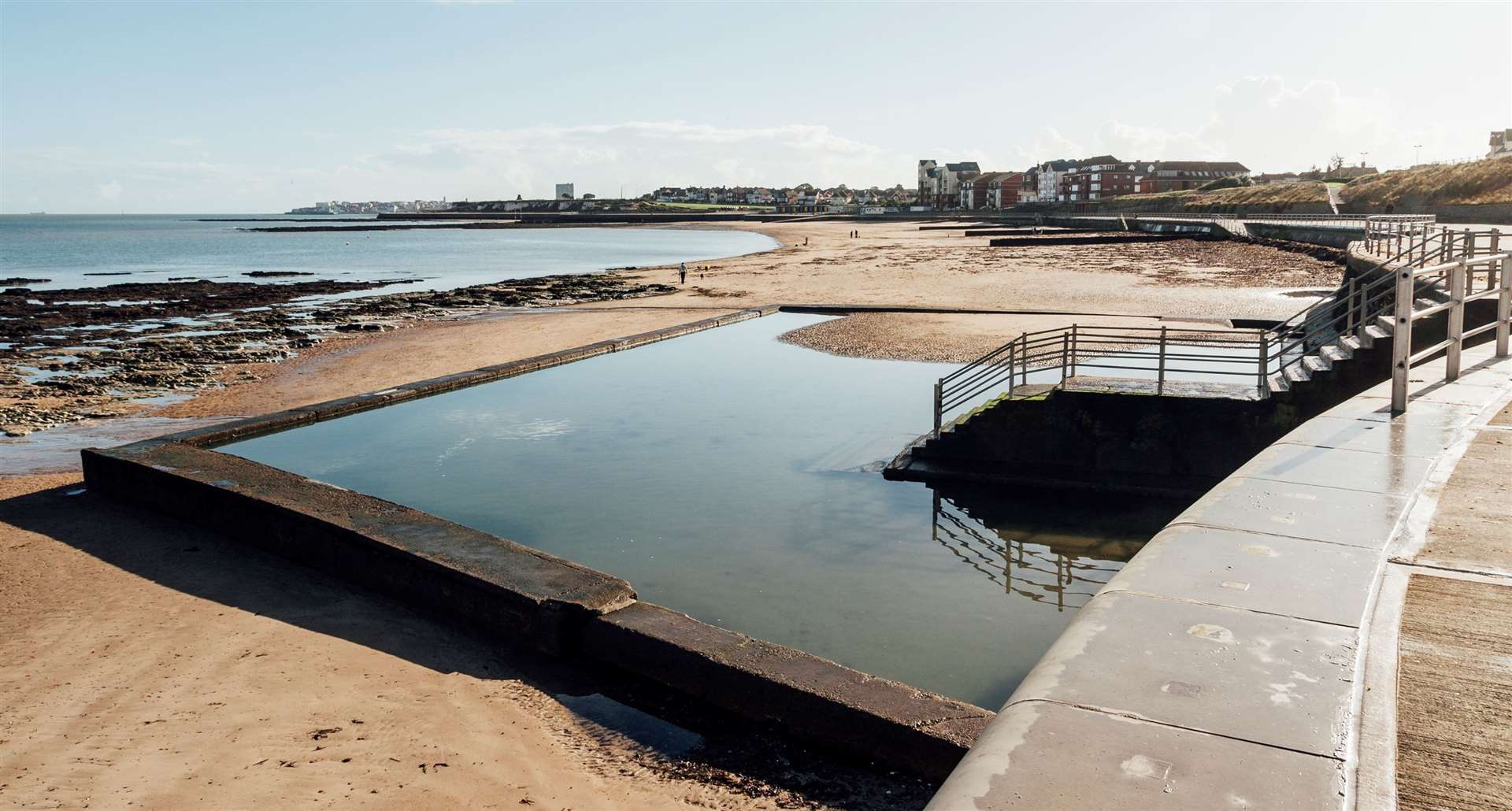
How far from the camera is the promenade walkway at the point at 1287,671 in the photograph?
293cm

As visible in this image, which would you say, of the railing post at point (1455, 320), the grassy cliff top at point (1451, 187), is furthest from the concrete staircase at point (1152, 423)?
the grassy cliff top at point (1451, 187)

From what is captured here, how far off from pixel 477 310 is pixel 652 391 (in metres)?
21.7

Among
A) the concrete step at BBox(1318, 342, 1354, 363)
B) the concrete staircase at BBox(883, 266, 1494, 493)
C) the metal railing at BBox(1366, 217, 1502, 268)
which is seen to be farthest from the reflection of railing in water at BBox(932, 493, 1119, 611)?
the metal railing at BBox(1366, 217, 1502, 268)

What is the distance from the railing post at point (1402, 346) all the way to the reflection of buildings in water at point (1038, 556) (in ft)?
10.8

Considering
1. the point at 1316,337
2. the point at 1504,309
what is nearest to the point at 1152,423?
the point at 1504,309

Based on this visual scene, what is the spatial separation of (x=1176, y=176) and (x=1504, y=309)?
183 metres

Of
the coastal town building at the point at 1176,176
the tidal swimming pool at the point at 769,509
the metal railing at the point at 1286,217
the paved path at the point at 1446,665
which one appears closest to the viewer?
the paved path at the point at 1446,665

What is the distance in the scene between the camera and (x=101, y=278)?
63.4m

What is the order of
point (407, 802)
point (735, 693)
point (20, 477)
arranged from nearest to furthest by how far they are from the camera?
1. point (407, 802)
2. point (735, 693)
3. point (20, 477)

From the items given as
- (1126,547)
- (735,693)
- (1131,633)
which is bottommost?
(1126,547)

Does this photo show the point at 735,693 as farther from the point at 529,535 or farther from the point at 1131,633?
the point at 529,535

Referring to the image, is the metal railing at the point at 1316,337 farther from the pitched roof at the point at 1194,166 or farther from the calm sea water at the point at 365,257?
the pitched roof at the point at 1194,166

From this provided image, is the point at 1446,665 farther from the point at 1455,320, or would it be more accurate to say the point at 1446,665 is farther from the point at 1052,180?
the point at 1052,180

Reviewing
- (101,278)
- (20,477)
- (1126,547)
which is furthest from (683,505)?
(101,278)
